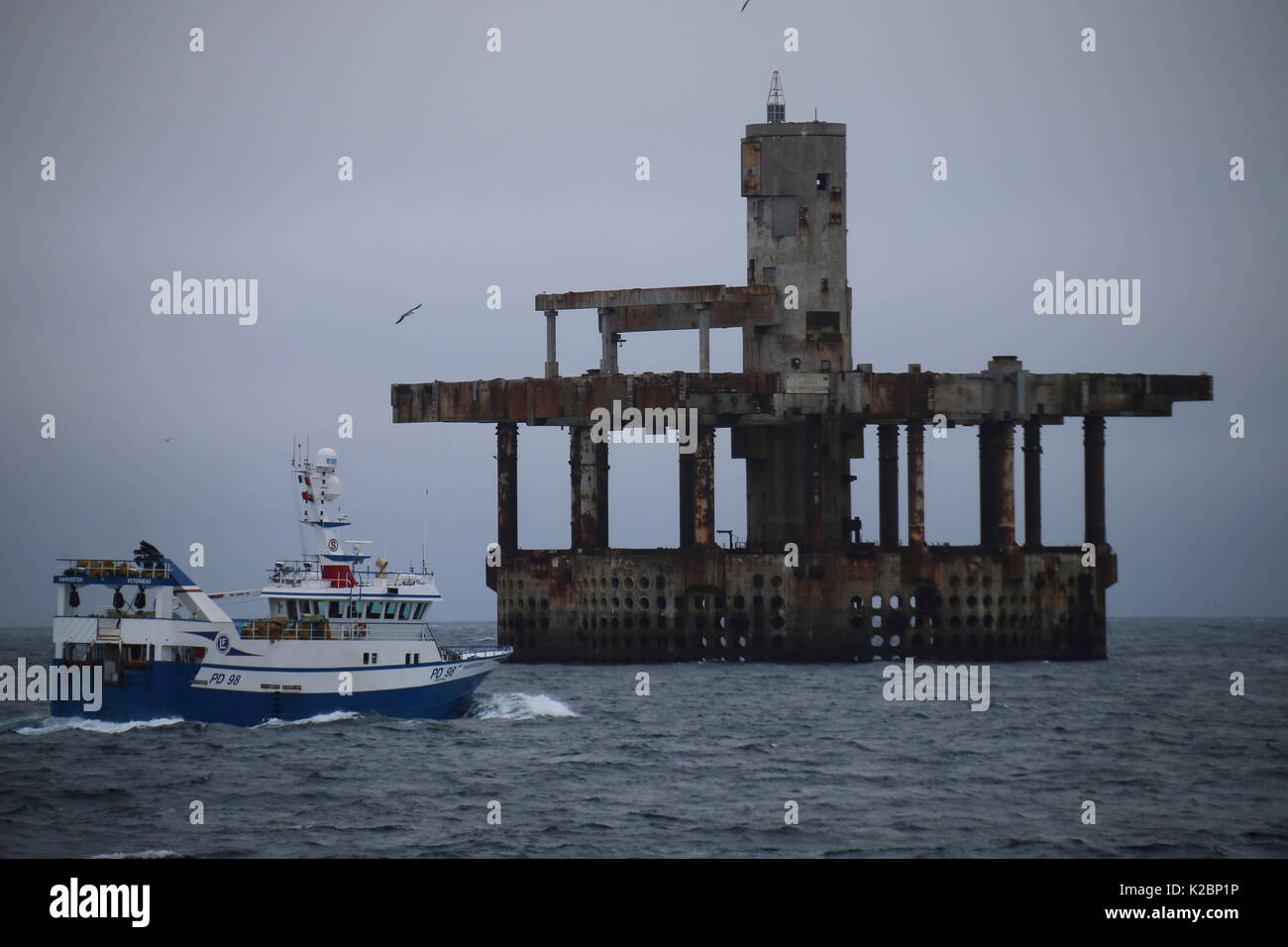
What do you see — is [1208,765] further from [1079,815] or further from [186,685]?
[186,685]

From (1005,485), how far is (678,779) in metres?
40.4

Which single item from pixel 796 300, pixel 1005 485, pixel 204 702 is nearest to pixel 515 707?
pixel 204 702

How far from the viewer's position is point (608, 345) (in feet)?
287

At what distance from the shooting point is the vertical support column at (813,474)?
80.1m

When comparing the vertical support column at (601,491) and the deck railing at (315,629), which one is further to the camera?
the vertical support column at (601,491)

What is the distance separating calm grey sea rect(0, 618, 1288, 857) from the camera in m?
35.8

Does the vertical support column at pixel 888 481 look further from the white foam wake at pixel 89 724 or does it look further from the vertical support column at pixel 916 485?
the white foam wake at pixel 89 724

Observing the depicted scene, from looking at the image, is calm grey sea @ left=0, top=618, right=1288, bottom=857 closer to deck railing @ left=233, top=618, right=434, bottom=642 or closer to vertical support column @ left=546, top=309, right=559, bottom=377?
deck railing @ left=233, top=618, right=434, bottom=642

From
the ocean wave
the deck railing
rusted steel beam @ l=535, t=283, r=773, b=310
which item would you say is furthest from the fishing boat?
rusted steel beam @ l=535, t=283, r=773, b=310

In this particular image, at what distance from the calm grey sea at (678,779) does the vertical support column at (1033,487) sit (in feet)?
50.3

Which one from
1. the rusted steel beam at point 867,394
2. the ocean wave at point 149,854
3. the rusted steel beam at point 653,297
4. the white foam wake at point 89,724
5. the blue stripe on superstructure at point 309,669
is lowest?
the ocean wave at point 149,854

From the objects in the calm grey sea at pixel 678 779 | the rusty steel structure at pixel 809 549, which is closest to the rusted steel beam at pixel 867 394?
the rusty steel structure at pixel 809 549

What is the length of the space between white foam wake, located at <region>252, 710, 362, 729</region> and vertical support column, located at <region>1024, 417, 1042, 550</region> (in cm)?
3999
